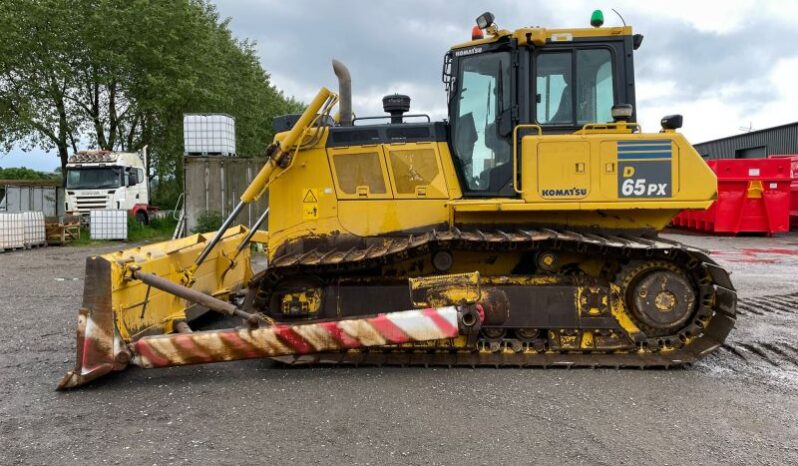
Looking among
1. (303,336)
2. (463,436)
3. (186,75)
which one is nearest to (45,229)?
(186,75)

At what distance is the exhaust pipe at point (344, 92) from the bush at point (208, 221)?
10160 mm

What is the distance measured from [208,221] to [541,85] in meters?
11.9

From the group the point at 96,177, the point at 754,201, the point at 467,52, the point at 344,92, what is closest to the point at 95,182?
the point at 96,177

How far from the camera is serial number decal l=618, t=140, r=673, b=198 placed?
5.22 metres

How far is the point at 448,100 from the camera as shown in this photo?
5922 millimetres

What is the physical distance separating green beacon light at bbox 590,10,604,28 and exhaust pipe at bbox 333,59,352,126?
245 centimetres

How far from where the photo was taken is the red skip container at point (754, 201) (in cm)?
1822

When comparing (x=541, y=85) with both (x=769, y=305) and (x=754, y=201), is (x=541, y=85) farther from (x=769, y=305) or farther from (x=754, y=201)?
(x=754, y=201)

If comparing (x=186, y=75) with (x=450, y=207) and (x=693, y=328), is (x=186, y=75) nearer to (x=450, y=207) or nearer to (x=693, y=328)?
(x=450, y=207)

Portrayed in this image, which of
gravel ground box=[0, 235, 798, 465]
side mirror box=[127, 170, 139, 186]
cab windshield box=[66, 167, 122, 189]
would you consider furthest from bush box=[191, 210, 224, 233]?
gravel ground box=[0, 235, 798, 465]

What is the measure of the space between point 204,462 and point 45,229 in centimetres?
1753

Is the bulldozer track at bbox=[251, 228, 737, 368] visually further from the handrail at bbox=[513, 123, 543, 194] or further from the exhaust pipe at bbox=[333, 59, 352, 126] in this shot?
the exhaust pipe at bbox=[333, 59, 352, 126]

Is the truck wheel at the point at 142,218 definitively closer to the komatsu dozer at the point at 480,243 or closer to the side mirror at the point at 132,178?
the side mirror at the point at 132,178

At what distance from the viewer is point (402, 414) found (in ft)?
13.7
